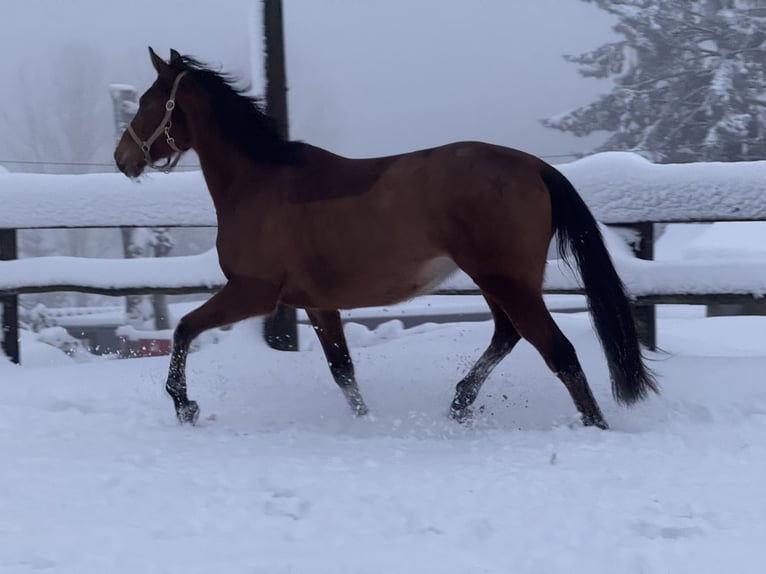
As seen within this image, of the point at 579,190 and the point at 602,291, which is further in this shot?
the point at 579,190

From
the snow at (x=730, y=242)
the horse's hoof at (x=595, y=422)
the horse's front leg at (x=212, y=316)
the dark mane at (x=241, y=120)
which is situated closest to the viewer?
the horse's hoof at (x=595, y=422)

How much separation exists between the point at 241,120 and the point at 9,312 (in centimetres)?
252

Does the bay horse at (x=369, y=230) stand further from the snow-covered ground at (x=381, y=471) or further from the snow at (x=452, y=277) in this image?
the snow at (x=452, y=277)

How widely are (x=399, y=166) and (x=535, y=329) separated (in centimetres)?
98

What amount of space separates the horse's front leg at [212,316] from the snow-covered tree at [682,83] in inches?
657

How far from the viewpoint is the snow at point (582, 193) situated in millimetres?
4441

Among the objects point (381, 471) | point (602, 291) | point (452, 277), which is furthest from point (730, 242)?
point (381, 471)

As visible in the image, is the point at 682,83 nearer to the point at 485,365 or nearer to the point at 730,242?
the point at 730,242

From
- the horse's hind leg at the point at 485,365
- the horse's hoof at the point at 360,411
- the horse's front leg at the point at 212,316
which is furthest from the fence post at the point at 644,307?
the horse's front leg at the point at 212,316

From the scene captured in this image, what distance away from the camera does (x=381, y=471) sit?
284cm

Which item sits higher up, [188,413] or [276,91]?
[276,91]

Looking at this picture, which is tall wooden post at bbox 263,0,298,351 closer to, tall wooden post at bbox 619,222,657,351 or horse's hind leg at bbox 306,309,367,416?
horse's hind leg at bbox 306,309,367,416

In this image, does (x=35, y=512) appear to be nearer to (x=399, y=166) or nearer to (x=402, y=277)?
(x=402, y=277)

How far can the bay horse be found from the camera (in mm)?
3492
